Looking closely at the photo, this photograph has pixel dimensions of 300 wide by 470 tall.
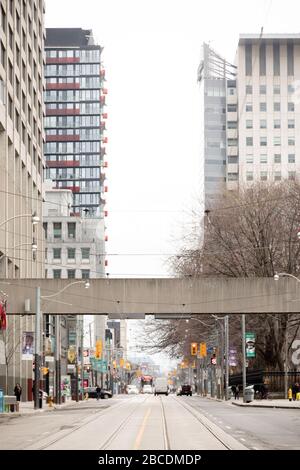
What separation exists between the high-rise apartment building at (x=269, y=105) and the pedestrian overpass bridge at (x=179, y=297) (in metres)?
127

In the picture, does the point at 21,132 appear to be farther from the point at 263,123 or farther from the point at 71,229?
the point at 263,123

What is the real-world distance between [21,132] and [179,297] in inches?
1071

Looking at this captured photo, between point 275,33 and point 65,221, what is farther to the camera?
point 275,33

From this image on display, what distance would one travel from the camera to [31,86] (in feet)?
288

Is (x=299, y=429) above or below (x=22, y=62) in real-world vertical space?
below

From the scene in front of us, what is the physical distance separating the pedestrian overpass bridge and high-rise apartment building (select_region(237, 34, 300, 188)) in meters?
127

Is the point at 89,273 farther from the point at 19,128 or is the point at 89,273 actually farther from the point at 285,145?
the point at 19,128

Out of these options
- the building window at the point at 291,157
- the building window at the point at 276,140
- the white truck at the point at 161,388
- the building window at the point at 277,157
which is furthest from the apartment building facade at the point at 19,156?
the building window at the point at 291,157

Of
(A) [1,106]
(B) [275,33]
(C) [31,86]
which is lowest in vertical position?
(A) [1,106]

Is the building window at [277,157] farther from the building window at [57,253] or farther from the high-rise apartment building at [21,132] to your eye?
the high-rise apartment building at [21,132]

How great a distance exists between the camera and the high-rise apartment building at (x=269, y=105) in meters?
187

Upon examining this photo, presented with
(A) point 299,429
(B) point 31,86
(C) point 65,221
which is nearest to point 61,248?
(C) point 65,221

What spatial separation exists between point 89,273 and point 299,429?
131625 mm

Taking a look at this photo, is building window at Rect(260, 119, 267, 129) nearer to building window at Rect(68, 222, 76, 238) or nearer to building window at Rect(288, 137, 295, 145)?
building window at Rect(288, 137, 295, 145)
